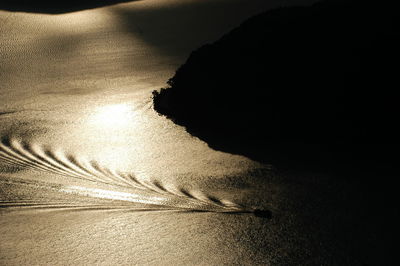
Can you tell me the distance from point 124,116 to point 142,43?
1102 mm

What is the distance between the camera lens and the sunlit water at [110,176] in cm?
101

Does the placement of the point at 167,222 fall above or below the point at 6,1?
below

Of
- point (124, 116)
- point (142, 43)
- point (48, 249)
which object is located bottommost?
point (48, 249)

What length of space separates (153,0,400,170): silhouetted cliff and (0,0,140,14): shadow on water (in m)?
2.15

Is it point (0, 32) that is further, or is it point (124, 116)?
point (0, 32)

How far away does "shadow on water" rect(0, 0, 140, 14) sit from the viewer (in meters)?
3.58

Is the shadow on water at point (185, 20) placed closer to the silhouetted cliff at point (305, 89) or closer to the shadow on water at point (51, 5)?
the shadow on water at point (51, 5)

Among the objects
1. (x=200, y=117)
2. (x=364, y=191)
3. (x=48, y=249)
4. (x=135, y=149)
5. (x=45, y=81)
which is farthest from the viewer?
(x=45, y=81)

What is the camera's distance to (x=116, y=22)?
322 cm

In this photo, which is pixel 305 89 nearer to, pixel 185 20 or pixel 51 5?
pixel 185 20

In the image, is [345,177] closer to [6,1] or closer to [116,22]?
[116,22]

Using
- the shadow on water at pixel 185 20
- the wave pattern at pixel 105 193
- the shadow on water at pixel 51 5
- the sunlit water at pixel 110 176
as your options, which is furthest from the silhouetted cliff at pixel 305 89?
the shadow on water at pixel 51 5

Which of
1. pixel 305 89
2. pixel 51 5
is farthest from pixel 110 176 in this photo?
pixel 51 5

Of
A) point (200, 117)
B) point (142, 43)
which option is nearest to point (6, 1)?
point (142, 43)
